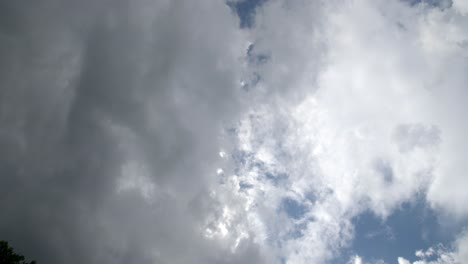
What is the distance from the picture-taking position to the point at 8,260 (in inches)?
3305

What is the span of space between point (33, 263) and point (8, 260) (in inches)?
237

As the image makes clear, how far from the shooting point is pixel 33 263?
3354 inches
